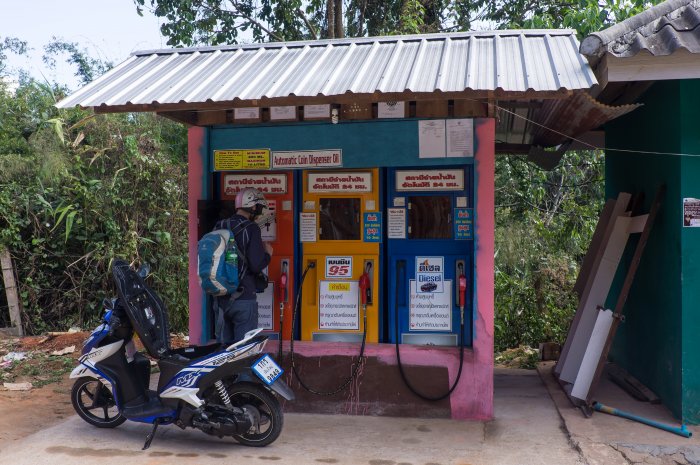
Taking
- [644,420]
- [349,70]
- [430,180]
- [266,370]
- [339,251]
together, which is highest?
[349,70]

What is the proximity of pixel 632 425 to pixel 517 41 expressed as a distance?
134 inches

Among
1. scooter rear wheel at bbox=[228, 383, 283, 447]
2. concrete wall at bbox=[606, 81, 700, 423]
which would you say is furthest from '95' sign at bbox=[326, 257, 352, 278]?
concrete wall at bbox=[606, 81, 700, 423]

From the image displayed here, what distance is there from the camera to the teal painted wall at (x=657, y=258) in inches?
232

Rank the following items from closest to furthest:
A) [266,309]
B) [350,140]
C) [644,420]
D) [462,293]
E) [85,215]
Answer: [644,420], [462,293], [350,140], [266,309], [85,215]

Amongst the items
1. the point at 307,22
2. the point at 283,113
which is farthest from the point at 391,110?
the point at 307,22

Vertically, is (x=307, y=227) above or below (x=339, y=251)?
above

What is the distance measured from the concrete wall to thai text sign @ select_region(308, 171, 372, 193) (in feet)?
7.32

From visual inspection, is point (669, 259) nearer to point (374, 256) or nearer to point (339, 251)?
point (374, 256)

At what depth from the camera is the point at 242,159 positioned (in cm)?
669

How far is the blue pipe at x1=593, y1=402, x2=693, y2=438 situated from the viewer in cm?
559

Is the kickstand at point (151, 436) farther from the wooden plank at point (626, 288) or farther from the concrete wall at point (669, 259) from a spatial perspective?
the concrete wall at point (669, 259)

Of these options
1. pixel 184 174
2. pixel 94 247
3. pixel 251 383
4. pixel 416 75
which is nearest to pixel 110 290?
pixel 94 247

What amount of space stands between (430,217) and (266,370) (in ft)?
6.77

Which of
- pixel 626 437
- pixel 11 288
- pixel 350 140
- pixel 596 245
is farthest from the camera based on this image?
pixel 11 288
